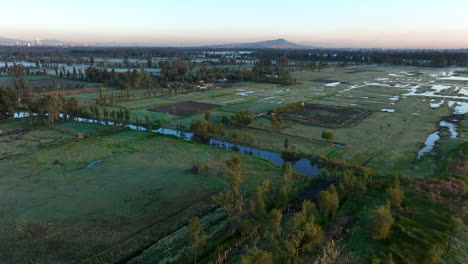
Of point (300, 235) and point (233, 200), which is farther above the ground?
point (233, 200)

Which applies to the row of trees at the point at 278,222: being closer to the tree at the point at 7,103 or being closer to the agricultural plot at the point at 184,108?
the agricultural plot at the point at 184,108

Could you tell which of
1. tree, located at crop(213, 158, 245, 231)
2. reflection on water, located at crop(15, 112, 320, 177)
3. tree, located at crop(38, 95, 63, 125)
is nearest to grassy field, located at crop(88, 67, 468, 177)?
reflection on water, located at crop(15, 112, 320, 177)

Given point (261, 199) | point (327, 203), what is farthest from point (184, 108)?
point (327, 203)

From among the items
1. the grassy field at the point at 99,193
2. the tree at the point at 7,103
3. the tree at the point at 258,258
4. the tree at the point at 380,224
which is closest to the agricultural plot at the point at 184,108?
the grassy field at the point at 99,193

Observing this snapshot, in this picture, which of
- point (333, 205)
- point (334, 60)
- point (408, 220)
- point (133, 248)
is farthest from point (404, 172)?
point (334, 60)

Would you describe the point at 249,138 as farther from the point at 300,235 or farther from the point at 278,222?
the point at 300,235

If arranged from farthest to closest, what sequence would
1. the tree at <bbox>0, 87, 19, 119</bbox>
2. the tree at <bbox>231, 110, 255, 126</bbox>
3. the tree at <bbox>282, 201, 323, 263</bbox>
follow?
the tree at <bbox>0, 87, 19, 119</bbox>
the tree at <bbox>231, 110, 255, 126</bbox>
the tree at <bbox>282, 201, 323, 263</bbox>

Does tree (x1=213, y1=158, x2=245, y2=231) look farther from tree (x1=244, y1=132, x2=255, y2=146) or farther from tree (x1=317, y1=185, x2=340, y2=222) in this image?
tree (x1=244, y1=132, x2=255, y2=146)
